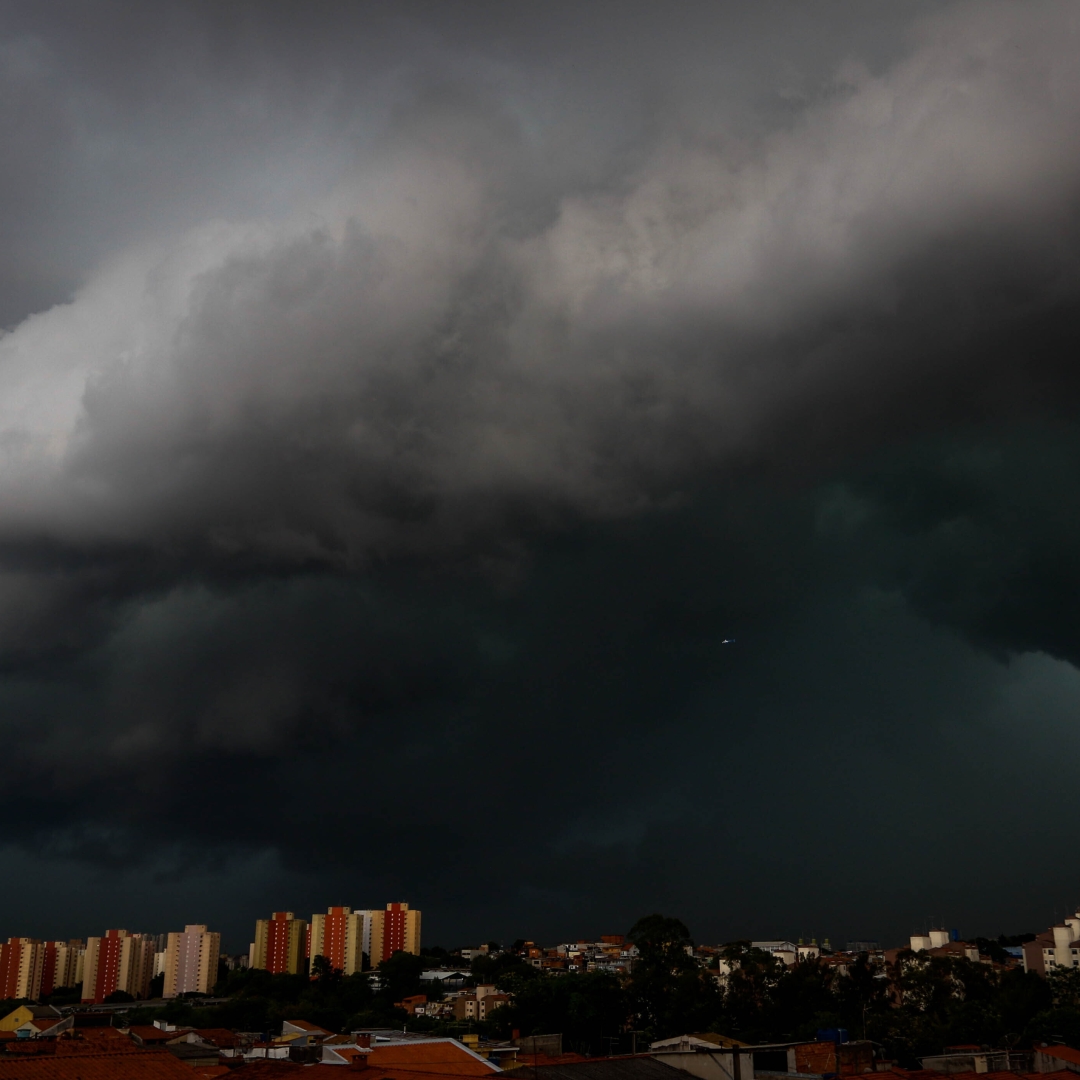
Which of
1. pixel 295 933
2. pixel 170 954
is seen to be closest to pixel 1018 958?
pixel 295 933

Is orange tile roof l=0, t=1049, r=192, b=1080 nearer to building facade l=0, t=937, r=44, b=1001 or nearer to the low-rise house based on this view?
the low-rise house

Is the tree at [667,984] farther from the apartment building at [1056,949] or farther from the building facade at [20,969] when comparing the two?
the building facade at [20,969]

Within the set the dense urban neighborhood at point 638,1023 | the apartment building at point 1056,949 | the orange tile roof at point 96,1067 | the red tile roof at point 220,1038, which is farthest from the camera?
the apartment building at point 1056,949

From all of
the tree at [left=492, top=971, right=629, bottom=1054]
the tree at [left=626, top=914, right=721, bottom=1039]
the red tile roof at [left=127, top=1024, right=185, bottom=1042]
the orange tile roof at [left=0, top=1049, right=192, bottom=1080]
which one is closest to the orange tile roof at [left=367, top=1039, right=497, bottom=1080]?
the orange tile roof at [left=0, top=1049, right=192, bottom=1080]

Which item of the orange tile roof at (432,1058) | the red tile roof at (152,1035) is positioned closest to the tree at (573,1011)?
the red tile roof at (152,1035)

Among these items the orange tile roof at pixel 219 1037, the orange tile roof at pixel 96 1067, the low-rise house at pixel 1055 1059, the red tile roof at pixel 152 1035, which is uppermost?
the orange tile roof at pixel 96 1067

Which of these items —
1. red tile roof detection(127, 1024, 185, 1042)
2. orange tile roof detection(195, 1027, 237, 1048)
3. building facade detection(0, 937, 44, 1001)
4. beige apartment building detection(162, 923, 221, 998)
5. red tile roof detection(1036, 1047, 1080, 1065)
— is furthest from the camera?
beige apartment building detection(162, 923, 221, 998)
